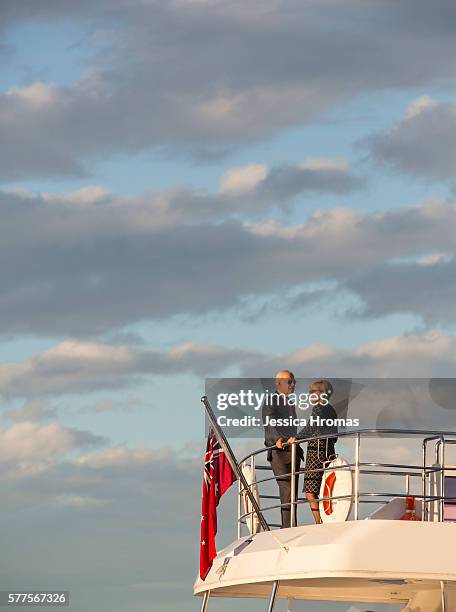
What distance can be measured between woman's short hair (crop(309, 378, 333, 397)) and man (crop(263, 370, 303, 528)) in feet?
2.18

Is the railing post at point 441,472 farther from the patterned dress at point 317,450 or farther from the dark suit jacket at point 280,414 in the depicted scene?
the dark suit jacket at point 280,414

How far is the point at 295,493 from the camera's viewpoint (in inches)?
864

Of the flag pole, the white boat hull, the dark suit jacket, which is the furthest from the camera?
the flag pole

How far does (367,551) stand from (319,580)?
1.87 meters

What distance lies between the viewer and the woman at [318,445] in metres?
21.2

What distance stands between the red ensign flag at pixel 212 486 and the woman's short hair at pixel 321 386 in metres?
3.37

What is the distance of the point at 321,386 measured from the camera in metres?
21.1

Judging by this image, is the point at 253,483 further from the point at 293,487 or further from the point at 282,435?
the point at 293,487

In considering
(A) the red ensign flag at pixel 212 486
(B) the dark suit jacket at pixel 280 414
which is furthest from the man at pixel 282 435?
(A) the red ensign flag at pixel 212 486

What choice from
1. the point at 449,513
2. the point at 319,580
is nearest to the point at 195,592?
the point at 319,580

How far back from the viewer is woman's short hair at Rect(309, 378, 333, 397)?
2103 centimetres

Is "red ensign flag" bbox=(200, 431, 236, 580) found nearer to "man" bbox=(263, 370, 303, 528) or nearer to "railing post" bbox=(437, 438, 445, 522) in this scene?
"man" bbox=(263, 370, 303, 528)

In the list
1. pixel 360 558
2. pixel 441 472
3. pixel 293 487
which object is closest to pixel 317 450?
pixel 293 487

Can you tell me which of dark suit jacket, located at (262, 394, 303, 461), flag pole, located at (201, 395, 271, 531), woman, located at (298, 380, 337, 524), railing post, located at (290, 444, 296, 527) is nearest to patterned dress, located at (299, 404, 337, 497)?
woman, located at (298, 380, 337, 524)
